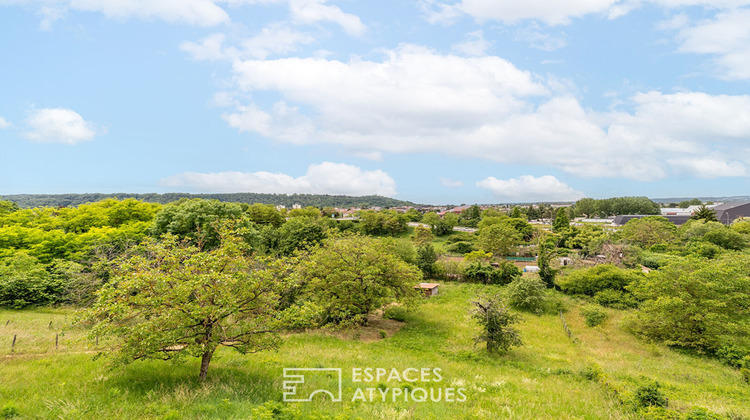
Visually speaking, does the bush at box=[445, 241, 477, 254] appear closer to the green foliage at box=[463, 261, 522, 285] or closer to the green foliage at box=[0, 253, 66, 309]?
the green foliage at box=[463, 261, 522, 285]

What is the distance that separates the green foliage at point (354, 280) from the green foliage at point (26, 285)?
17146 millimetres

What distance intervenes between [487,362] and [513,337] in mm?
1901

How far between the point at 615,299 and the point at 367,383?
80.7 feet

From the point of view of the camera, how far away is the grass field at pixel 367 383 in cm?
693

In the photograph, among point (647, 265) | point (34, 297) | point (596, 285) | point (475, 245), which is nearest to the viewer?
point (34, 297)

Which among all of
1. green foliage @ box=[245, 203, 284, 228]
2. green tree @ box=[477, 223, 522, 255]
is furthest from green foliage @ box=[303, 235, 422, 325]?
green foliage @ box=[245, 203, 284, 228]

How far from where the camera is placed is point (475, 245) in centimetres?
5253

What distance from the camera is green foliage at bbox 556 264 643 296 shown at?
86.1 feet

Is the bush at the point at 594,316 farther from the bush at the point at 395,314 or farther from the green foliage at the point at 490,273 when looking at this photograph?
the bush at the point at 395,314

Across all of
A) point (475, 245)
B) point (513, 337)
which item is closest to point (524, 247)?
point (475, 245)

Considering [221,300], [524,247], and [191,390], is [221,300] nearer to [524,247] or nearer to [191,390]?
[191,390]

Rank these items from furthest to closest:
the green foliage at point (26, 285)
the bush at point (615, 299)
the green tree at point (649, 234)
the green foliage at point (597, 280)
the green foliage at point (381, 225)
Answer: the green foliage at point (381, 225), the green tree at point (649, 234), the green foliage at point (597, 280), the bush at point (615, 299), the green foliage at point (26, 285)

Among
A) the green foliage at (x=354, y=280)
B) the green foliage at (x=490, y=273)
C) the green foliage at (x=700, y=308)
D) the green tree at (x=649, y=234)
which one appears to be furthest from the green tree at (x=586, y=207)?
the green foliage at (x=354, y=280)

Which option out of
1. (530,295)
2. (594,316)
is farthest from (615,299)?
(530,295)
